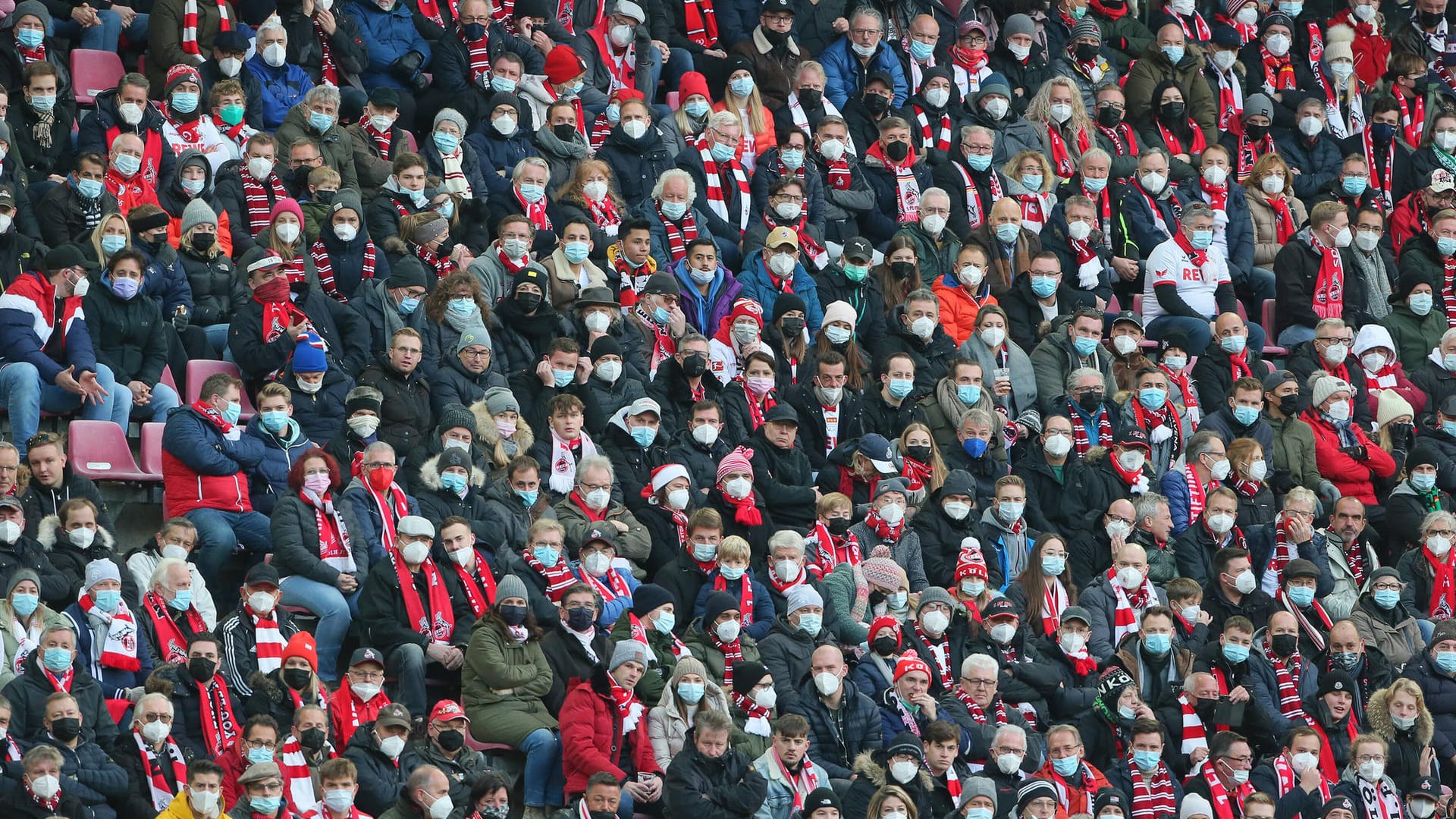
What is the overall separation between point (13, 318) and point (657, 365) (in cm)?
424

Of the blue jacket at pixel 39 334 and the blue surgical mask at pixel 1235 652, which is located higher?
the blue jacket at pixel 39 334

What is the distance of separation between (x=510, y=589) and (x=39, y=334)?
321 centimetres

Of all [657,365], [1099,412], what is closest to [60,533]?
[657,365]

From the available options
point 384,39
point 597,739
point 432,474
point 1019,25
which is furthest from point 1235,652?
point 384,39

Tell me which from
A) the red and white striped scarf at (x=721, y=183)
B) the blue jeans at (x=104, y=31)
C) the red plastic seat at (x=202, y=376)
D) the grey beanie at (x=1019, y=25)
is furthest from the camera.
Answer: the grey beanie at (x=1019, y=25)

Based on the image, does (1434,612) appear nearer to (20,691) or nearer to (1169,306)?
(1169,306)

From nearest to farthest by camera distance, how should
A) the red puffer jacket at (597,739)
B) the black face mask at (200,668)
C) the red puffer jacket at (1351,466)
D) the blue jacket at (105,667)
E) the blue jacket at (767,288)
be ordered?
the black face mask at (200,668)
the blue jacket at (105,667)
the red puffer jacket at (597,739)
the blue jacket at (767,288)
the red puffer jacket at (1351,466)

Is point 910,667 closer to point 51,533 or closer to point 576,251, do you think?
point 576,251

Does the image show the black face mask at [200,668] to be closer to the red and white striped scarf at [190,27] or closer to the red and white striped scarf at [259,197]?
the red and white striped scarf at [259,197]

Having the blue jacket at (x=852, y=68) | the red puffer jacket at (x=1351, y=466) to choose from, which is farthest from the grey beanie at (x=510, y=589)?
the blue jacket at (x=852, y=68)

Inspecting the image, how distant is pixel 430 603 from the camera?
52.1ft

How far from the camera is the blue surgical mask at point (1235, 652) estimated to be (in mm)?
18156

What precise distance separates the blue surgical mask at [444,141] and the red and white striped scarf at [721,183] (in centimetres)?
200

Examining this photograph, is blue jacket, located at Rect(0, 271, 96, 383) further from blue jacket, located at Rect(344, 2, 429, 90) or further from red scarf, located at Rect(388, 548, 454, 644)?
blue jacket, located at Rect(344, 2, 429, 90)
